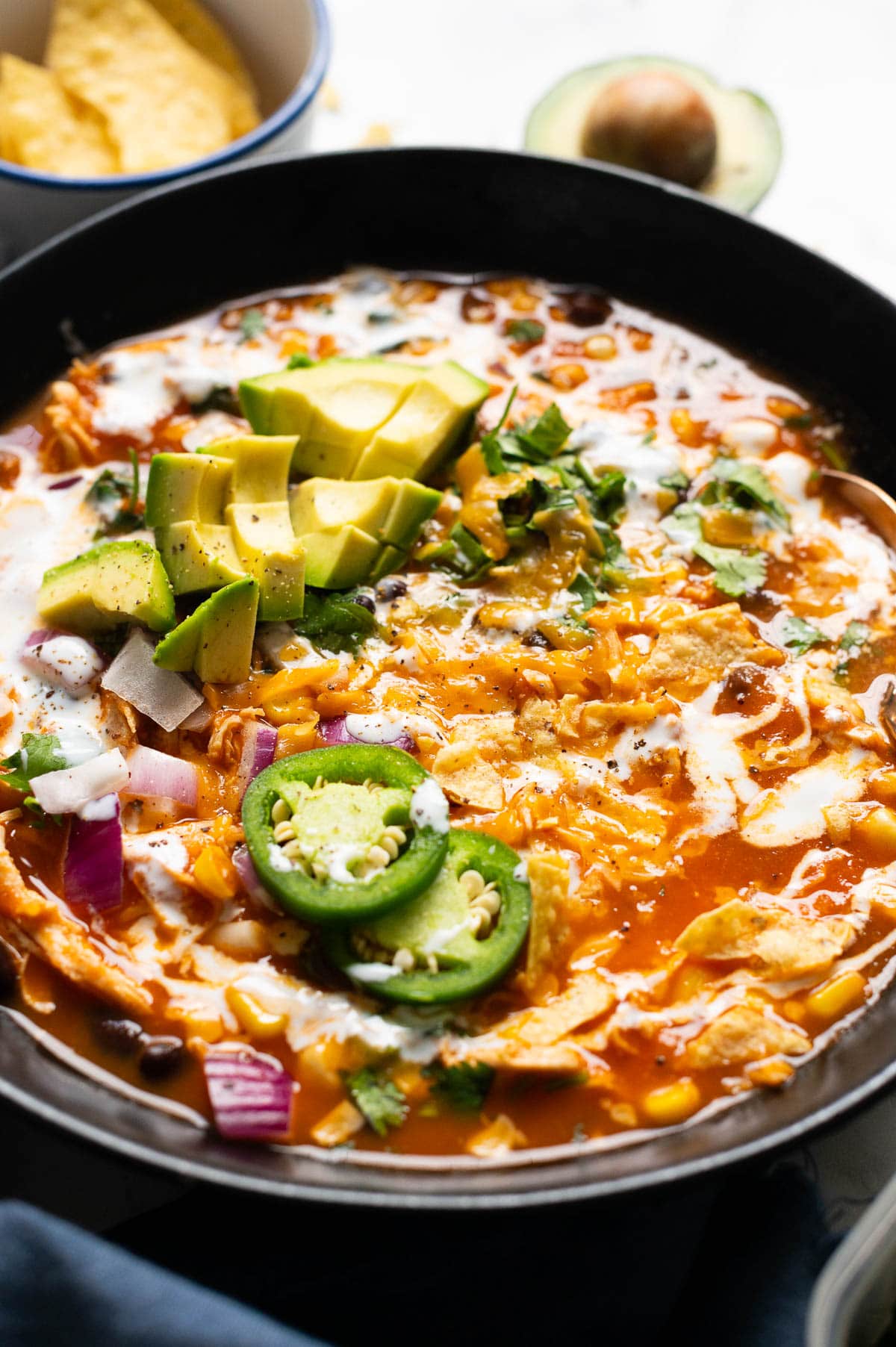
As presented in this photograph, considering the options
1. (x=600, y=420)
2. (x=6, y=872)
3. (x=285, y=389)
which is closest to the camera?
(x=6, y=872)

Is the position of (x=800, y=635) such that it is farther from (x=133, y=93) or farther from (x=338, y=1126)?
(x=133, y=93)

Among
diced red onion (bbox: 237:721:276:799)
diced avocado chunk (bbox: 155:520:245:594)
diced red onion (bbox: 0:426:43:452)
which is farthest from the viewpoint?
diced red onion (bbox: 0:426:43:452)

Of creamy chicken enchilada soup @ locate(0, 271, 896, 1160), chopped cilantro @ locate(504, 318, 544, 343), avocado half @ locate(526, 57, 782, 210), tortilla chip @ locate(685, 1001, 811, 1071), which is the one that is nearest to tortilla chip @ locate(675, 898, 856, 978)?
creamy chicken enchilada soup @ locate(0, 271, 896, 1160)

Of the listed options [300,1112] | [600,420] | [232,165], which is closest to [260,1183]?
[300,1112]

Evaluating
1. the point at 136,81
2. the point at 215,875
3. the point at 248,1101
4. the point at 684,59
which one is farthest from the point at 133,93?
the point at 248,1101

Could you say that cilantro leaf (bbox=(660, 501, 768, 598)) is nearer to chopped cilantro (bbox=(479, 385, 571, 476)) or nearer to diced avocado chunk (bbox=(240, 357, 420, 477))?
chopped cilantro (bbox=(479, 385, 571, 476))

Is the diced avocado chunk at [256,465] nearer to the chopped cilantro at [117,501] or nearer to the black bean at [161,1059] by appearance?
the chopped cilantro at [117,501]

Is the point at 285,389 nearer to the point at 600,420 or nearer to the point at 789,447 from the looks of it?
the point at 600,420
